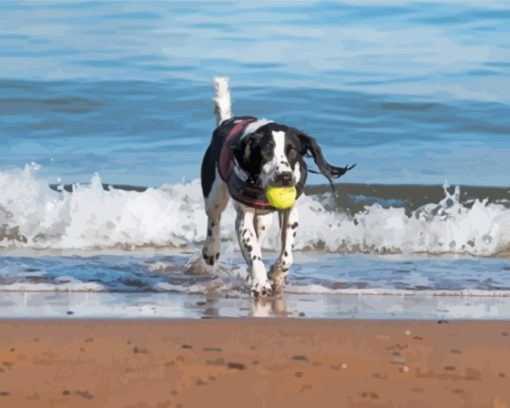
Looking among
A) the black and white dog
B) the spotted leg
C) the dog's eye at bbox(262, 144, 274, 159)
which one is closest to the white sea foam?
the spotted leg

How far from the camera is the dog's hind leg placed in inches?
419

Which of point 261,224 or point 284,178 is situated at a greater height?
point 284,178

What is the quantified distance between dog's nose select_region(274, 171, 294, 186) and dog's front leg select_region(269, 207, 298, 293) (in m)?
0.53

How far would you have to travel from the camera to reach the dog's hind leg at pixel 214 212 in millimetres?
10641

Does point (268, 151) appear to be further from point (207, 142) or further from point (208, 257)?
point (207, 142)

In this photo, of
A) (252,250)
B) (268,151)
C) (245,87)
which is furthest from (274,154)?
(245,87)

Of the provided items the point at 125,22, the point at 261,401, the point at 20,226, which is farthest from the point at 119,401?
the point at 125,22

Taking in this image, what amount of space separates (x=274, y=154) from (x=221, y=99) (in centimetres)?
160

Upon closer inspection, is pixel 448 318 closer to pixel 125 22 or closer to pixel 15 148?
pixel 15 148

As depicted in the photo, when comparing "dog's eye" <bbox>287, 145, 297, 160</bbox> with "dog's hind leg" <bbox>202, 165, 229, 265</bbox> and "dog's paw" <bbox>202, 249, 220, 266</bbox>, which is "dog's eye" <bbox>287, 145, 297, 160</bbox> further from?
"dog's paw" <bbox>202, 249, 220, 266</bbox>

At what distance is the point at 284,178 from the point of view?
9.45 m

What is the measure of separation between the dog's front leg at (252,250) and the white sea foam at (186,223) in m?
2.35

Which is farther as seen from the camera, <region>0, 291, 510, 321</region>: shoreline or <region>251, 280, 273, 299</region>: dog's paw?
<region>251, 280, 273, 299</region>: dog's paw

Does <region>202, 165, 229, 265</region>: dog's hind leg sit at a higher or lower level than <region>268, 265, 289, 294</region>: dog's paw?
higher
